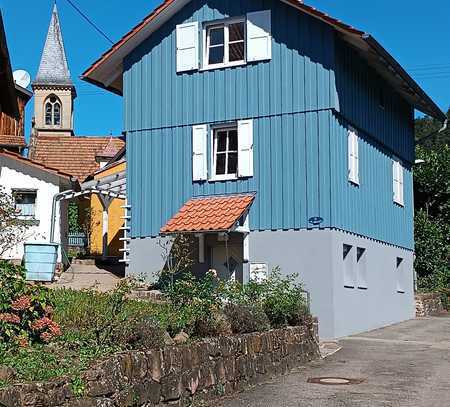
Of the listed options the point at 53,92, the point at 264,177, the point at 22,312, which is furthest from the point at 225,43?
the point at 53,92

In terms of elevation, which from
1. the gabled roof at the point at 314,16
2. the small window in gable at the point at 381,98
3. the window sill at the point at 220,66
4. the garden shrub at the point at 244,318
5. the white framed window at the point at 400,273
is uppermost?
the gabled roof at the point at 314,16

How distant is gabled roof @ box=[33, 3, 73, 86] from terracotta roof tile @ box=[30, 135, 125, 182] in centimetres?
2835

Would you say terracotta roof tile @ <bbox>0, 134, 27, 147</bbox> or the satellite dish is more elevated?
the satellite dish

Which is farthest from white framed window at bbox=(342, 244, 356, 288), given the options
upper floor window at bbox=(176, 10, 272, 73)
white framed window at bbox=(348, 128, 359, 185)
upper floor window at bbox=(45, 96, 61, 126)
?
upper floor window at bbox=(45, 96, 61, 126)

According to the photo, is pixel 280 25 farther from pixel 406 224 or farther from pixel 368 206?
pixel 406 224

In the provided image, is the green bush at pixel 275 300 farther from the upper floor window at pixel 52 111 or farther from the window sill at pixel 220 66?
the upper floor window at pixel 52 111

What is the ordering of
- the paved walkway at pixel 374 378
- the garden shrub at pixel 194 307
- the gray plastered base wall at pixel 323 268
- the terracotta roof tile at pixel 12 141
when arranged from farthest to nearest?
1. the terracotta roof tile at pixel 12 141
2. the gray plastered base wall at pixel 323 268
3. the garden shrub at pixel 194 307
4. the paved walkway at pixel 374 378

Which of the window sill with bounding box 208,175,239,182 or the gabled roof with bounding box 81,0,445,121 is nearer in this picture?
the gabled roof with bounding box 81,0,445,121

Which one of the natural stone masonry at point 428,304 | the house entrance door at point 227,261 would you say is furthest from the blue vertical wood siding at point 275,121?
the natural stone masonry at point 428,304

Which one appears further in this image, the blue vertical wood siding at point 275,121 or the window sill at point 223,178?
the window sill at point 223,178

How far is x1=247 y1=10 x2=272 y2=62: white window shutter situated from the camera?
805 inches

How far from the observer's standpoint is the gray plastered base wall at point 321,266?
19.3 meters

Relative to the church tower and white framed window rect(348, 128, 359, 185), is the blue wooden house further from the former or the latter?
the church tower

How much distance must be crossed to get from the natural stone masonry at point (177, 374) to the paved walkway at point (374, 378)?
11.0 inches
